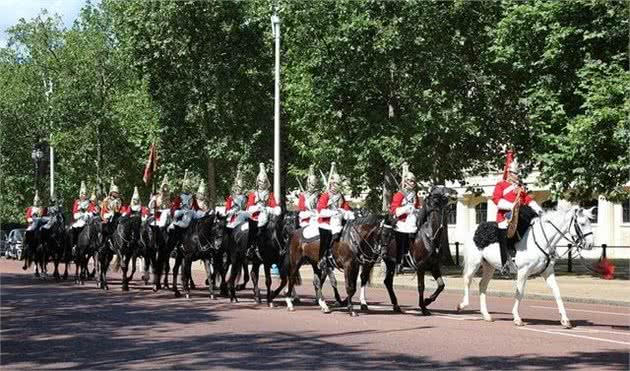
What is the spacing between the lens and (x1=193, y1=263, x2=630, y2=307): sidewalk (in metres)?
24.9

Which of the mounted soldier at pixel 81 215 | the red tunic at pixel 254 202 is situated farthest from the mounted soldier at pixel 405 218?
the mounted soldier at pixel 81 215

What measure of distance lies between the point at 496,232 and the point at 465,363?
5.99 meters

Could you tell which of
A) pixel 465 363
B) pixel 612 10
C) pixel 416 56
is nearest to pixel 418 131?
pixel 416 56

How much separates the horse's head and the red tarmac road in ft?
4.58

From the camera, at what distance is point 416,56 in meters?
35.4

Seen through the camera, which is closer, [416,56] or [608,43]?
[608,43]

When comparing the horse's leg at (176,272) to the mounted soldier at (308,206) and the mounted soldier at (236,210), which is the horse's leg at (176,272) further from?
the mounted soldier at (308,206)

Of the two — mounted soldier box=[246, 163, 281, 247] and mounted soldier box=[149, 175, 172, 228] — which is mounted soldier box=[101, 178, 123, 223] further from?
mounted soldier box=[246, 163, 281, 247]

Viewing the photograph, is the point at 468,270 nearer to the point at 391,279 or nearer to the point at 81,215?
the point at 391,279

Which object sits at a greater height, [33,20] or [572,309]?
[33,20]

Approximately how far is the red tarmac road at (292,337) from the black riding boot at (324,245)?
0.98m

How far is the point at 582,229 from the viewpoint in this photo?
1700 centimetres

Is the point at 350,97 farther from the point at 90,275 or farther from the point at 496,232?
the point at 496,232

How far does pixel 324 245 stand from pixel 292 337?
5.31 m
